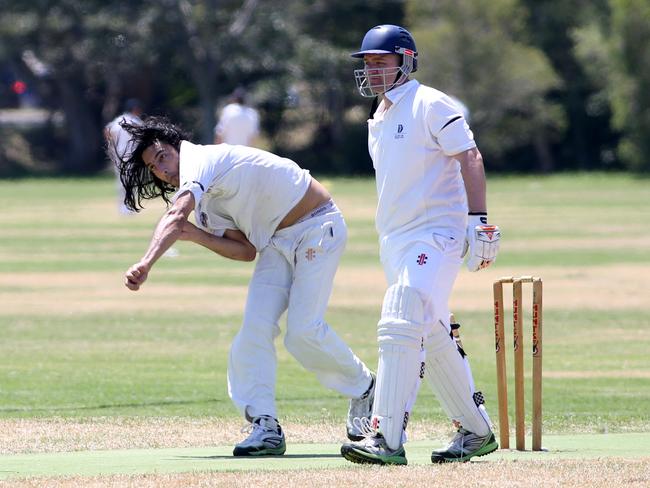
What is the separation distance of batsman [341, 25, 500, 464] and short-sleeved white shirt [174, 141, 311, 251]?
0.65m

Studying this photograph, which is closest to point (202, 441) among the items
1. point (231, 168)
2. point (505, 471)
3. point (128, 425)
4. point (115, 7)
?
point (128, 425)

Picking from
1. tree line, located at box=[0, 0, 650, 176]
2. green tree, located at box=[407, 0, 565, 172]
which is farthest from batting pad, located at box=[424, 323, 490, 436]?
green tree, located at box=[407, 0, 565, 172]

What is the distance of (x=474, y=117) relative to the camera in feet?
137

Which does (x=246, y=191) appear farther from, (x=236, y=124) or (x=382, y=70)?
(x=236, y=124)

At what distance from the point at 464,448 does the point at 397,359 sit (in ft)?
2.13

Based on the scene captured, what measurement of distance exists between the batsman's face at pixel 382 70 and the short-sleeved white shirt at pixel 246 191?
80 centimetres

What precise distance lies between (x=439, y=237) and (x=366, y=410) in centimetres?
122

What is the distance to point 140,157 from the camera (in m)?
7.38

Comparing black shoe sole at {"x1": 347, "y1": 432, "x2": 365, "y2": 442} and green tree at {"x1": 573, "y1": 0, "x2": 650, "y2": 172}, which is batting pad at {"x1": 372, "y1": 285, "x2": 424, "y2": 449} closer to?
black shoe sole at {"x1": 347, "y1": 432, "x2": 365, "y2": 442}

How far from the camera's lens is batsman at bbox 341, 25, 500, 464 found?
6.58m

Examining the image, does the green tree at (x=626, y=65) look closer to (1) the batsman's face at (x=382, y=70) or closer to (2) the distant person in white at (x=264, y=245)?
(2) the distant person in white at (x=264, y=245)

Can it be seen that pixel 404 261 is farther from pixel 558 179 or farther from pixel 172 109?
pixel 172 109

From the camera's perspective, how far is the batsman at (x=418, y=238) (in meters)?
6.58

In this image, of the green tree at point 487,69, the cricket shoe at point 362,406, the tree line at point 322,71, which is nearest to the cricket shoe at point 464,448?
the cricket shoe at point 362,406
